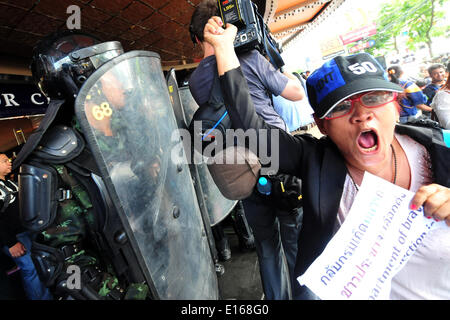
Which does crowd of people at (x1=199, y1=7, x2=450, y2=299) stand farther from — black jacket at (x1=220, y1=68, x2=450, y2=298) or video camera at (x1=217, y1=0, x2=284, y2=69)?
video camera at (x1=217, y1=0, x2=284, y2=69)

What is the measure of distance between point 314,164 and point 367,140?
8.8 inches

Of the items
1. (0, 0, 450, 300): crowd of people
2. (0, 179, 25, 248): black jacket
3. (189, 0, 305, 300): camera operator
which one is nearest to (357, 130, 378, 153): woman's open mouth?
(0, 0, 450, 300): crowd of people

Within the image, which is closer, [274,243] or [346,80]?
[346,80]

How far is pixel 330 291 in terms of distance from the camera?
739 millimetres

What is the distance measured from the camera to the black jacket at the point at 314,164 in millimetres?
855

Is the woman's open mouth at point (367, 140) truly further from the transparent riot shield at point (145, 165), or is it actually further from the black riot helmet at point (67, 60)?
the black riot helmet at point (67, 60)

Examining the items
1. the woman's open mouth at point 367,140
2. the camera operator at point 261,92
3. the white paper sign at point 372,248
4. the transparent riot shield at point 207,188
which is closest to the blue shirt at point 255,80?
the camera operator at point 261,92

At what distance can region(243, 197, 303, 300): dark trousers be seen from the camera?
1604 mm

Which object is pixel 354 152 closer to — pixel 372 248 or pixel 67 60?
pixel 372 248

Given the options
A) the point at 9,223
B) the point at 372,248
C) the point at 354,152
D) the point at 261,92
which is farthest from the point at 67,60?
the point at 9,223

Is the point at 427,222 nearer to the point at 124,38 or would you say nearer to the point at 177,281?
the point at 177,281

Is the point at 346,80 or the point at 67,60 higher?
the point at 67,60

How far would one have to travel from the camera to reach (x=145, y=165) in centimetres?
127

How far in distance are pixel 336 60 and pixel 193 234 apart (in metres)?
1.40
